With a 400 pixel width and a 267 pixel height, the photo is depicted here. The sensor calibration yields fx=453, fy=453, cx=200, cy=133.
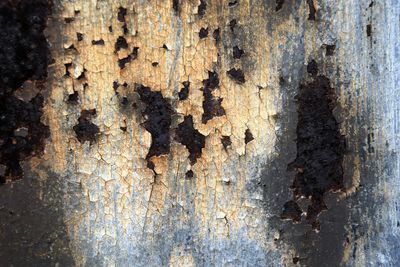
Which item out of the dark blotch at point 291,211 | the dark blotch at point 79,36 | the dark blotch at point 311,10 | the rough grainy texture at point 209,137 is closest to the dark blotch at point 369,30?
the rough grainy texture at point 209,137

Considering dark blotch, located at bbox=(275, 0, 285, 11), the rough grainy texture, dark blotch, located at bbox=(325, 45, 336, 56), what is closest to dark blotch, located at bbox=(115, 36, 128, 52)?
the rough grainy texture

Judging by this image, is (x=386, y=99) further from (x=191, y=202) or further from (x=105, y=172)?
(x=105, y=172)

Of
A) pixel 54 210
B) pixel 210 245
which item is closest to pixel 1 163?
pixel 54 210

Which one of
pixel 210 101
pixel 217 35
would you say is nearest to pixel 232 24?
pixel 217 35

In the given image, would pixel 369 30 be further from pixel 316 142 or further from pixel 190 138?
pixel 190 138

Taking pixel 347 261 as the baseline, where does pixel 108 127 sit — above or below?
above

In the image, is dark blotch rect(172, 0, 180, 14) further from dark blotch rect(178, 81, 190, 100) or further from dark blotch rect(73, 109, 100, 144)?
dark blotch rect(73, 109, 100, 144)

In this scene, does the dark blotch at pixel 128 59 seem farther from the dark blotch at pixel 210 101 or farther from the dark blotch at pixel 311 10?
the dark blotch at pixel 311 10
